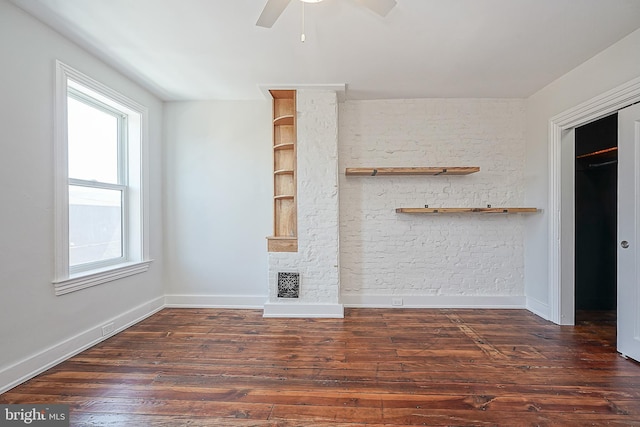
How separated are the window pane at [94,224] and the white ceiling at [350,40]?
4.36ft

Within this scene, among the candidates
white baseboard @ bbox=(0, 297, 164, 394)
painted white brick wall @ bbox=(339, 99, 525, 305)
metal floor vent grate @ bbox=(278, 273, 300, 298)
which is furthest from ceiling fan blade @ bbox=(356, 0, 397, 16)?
white baseboard @ bbox=(0, 297, 164, 394)

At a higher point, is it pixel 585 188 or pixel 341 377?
pixel 585 188

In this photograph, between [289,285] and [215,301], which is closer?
[289,285]

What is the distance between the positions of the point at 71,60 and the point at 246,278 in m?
2.80

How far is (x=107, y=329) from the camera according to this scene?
2.89 m

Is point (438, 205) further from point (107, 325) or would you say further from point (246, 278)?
point (107, 325)

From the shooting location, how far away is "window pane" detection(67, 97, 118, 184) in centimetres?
272

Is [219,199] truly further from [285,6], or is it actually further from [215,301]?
[285,6]

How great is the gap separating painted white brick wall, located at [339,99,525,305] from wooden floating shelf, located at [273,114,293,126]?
680 millimetres

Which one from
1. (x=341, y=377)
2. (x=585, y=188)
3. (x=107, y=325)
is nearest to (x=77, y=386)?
(x=107, y=325)

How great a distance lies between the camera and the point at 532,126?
11.7 feet

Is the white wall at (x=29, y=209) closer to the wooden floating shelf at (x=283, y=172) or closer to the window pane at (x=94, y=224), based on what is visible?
the window pane at (x=94, y=224)

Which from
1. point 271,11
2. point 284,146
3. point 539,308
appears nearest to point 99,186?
point 284,146

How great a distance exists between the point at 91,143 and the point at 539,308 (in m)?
5.23
